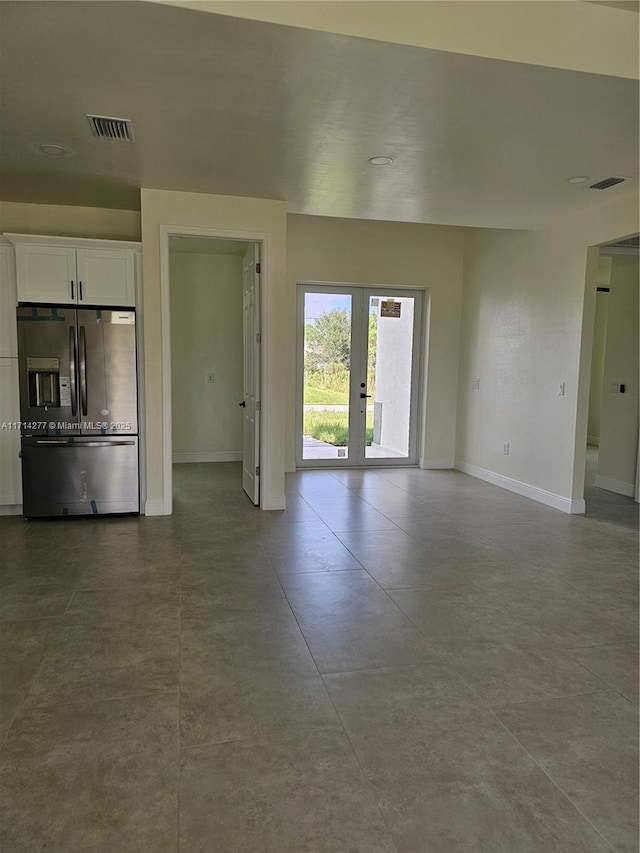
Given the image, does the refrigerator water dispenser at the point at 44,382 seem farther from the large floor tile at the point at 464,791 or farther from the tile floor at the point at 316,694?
the large floor tile at the point at 464,791

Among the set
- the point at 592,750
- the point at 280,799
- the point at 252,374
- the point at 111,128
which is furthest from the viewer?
the point at 252,374

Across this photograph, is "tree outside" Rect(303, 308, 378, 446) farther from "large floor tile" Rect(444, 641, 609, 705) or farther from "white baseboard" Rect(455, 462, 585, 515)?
"large floor tile" Rect(444, 641, 609, 705)

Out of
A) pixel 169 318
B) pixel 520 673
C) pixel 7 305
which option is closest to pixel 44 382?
pixel 7 305

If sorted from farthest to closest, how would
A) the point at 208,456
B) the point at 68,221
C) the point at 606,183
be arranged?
the point at 208,456, the point at 68,221, the point at 606,183

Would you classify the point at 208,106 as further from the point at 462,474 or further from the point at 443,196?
the point at 462,474

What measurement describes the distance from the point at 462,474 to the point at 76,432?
4.58 metres

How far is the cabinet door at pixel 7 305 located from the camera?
14.4 feet

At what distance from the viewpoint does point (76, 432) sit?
4.46 metres

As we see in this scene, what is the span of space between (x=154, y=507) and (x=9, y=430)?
1.37 meters

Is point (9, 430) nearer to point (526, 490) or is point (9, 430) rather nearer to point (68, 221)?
point (68, 221)

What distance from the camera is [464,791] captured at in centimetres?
173

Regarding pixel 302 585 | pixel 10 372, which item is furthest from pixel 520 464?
pixel 10 372

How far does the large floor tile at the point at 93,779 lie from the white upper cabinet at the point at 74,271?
3.33 m

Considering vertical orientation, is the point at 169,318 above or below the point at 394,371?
above
